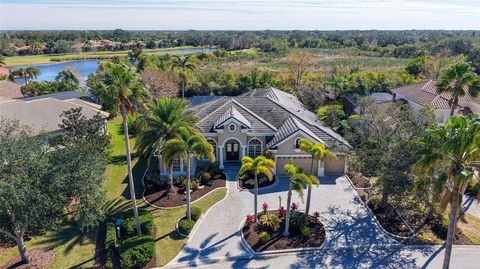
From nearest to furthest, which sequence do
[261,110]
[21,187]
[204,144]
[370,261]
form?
[21,187] < [370,261] < [204,144] < [261,110]

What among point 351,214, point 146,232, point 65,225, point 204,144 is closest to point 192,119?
point 204,144

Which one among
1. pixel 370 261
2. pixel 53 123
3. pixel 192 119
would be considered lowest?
pixel 370 261

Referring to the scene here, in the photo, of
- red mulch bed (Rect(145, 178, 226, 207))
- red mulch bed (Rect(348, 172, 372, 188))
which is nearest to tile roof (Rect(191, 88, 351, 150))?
red mulch bed (Rect(348, 172, 372, 188))


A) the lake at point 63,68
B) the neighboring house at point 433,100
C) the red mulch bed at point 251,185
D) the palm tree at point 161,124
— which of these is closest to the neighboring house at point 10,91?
the lake at point 63,68

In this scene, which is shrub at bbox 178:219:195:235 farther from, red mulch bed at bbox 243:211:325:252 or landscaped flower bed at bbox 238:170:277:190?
landscaped flower bed at bbox 238:170:277:190

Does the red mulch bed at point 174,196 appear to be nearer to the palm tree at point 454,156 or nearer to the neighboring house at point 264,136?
the neighboring house at point 264,136

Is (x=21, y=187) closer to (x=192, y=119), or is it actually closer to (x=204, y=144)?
(x=204, y=144)

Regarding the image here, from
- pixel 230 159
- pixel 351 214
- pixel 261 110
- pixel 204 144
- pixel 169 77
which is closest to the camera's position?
pixel 204 144
